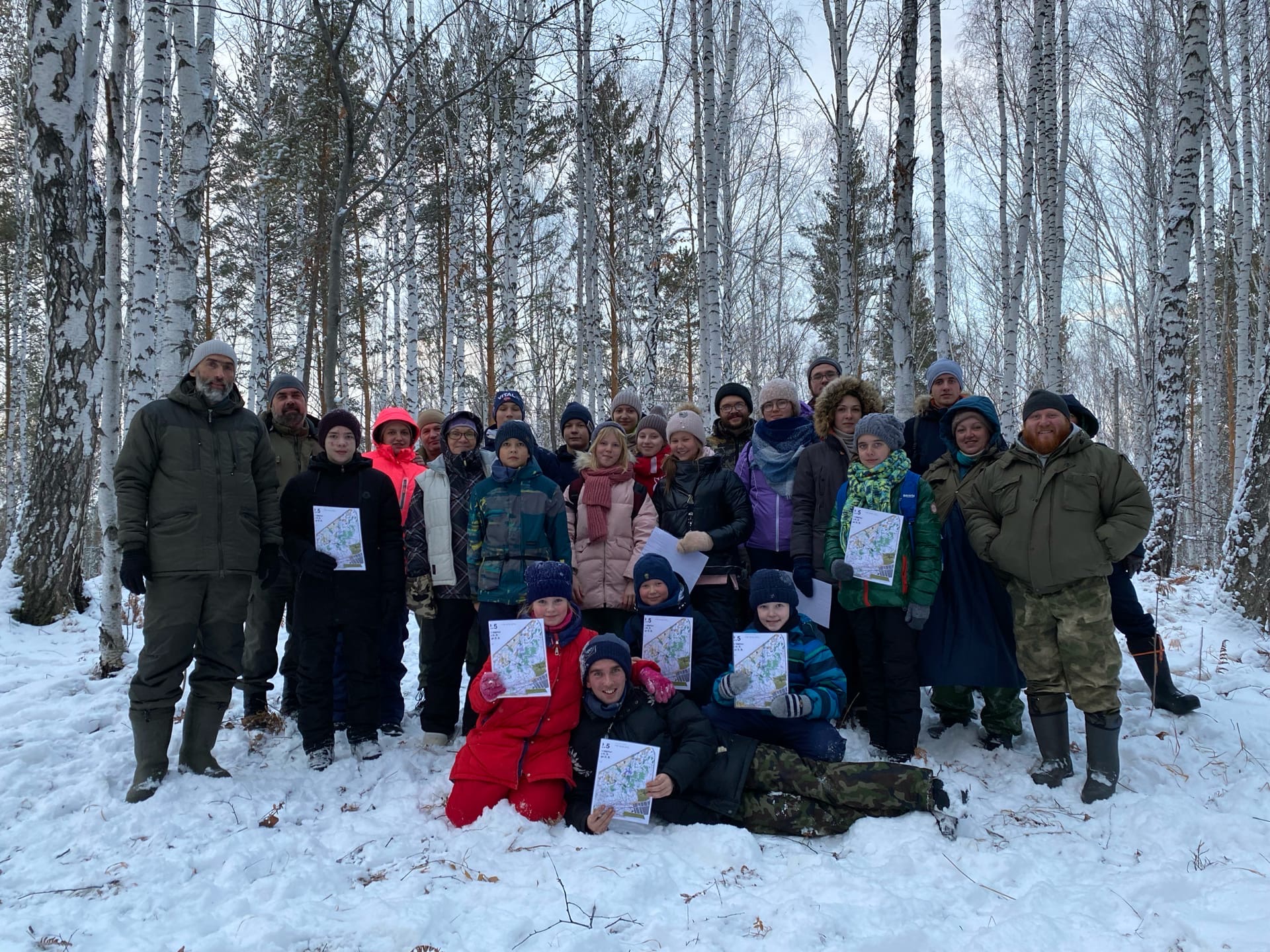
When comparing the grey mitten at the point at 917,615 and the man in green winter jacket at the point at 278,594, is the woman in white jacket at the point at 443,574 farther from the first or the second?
the grey mitten at the point at 917,615

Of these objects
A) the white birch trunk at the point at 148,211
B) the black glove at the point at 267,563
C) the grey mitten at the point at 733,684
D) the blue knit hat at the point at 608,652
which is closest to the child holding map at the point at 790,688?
the grey mitten at the point at 733,684

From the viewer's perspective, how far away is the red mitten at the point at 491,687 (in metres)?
3.65

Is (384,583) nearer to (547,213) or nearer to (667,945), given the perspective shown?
(667,945)

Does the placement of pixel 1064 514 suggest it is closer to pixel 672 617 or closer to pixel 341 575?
pixel 672 617

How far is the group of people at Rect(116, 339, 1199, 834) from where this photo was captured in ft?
11.9

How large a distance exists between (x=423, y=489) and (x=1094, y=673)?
4.07 m

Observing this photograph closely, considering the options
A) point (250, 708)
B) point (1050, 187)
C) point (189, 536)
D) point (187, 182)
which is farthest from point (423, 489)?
point (1050, 187)

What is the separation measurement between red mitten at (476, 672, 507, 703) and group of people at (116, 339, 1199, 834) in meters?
0.01

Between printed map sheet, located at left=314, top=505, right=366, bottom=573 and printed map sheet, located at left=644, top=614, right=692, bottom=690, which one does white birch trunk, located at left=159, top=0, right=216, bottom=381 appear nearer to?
printed map sheet, located at left=314, top=505, right=366, bottom=573

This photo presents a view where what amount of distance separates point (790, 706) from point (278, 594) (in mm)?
3363

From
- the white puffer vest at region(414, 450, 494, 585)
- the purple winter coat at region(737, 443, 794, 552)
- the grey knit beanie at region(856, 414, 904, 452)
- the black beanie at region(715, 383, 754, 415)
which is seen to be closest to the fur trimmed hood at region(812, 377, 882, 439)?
the grey knit beanie at region(856, 414, 904, 452)

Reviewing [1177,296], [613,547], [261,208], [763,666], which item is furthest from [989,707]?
[261,208]

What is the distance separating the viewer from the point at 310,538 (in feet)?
14.3

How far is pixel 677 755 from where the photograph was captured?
11.5 ft
